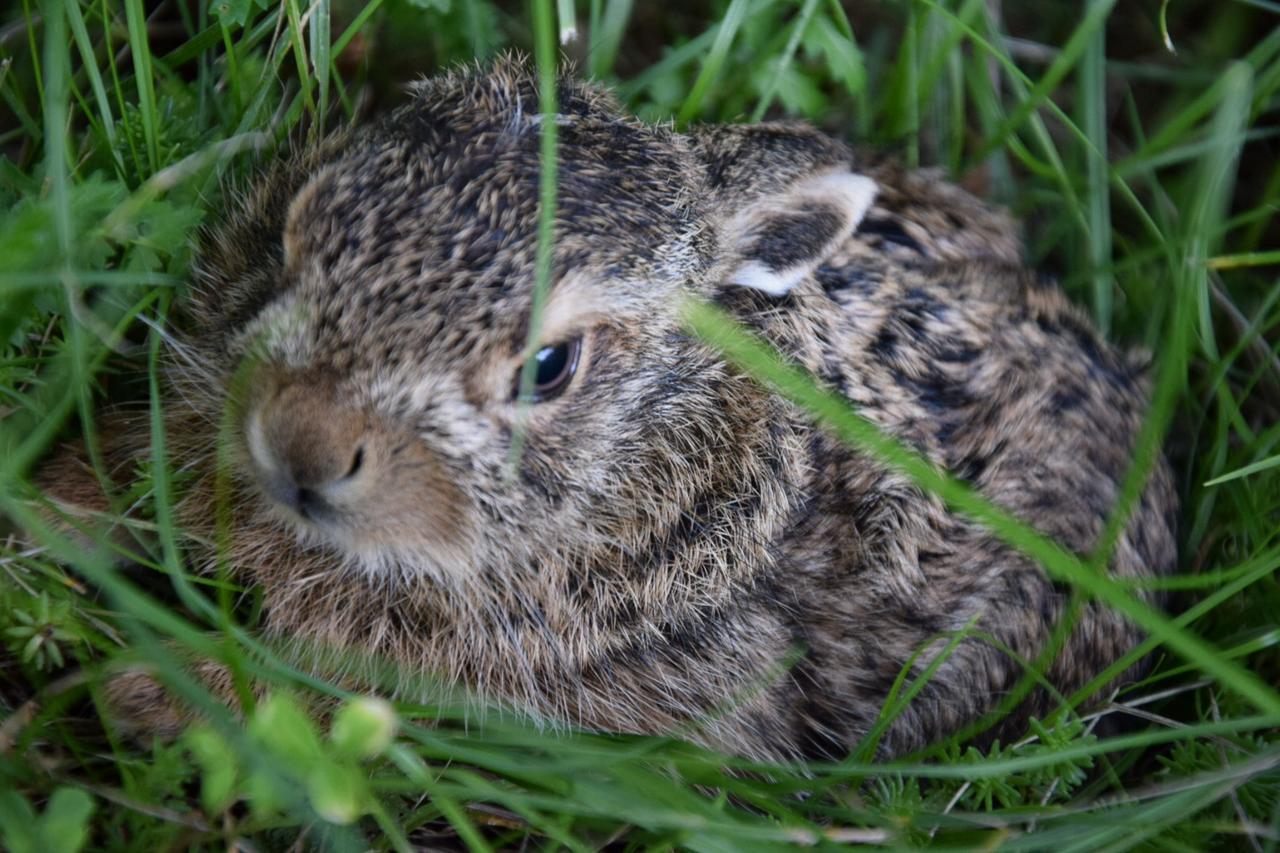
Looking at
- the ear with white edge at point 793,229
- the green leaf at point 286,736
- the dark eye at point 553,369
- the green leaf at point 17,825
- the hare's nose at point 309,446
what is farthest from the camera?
the ear with white edge at point 793,229

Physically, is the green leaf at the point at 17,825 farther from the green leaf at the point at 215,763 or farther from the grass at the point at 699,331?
the green leaf at the point at 215,763

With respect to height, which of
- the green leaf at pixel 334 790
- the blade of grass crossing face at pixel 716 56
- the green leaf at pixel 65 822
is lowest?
the green leaf at pixel 65 822

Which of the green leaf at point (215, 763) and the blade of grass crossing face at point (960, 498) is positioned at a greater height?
the blade of grass crossing face at point (960, 498)

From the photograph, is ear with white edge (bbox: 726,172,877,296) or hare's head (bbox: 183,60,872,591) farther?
ear with white edge (bbox: 726,172,877,296)

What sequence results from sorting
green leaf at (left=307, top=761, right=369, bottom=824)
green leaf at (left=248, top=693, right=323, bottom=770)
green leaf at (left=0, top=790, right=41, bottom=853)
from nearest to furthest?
green leaf at (left=307, top=761, right=369, bottom=824), green leaf at (left=248, top=693, right=323, bottom=770), green leaf at (left=0, top=790, right=41, bottom=853)

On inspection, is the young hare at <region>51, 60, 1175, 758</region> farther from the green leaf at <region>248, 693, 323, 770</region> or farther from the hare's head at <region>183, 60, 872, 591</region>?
the green leaf at <region>248, 693, 323, 770</region>

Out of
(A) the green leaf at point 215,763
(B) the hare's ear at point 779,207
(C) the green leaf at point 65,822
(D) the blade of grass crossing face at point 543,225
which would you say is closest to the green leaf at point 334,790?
(A) the green leaf at point 215,763

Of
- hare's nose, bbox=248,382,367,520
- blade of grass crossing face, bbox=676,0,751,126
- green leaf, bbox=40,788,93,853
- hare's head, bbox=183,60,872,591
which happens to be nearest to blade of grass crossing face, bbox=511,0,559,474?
hare's head, bbox=183,60,872,591

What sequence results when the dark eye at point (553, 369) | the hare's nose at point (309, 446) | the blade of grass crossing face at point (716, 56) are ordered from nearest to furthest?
the hare's nose at point (309, 446) → the dark eye at point (553, 369) → the blade of grass crossing face at point (716, 56)
